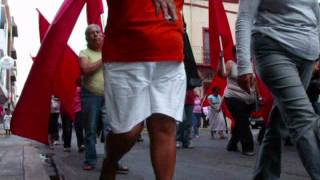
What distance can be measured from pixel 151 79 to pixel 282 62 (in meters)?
0.91

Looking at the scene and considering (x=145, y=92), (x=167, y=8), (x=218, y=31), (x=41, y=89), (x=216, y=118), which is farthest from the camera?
(x=216, y=118)

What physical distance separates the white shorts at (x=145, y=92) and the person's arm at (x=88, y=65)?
10.5 feet

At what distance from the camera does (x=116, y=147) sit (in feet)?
12.7

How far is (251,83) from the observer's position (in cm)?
400

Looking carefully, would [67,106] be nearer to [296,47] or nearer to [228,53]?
[228,53]

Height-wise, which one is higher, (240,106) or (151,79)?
(151,79)

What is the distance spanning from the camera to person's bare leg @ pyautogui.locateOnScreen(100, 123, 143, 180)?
376cm

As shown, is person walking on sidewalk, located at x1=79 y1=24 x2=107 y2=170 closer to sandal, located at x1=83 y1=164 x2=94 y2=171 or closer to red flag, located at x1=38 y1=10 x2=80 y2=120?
sandal, located at x1=83 y1=164 x2=94 y2=171

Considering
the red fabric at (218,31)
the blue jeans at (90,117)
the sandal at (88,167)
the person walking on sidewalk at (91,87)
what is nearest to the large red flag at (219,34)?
the red fabric at (218,31)

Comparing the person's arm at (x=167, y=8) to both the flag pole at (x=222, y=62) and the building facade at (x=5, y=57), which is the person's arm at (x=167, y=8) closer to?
the flag pole at (x=222, y=62)

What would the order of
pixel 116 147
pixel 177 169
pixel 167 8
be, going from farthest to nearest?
A: pixel 177 169 < pixel 116 147 < pixel 167 8

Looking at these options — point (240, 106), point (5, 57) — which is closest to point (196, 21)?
point (5, 57)

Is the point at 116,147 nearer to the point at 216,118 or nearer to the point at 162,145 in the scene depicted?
the point at 162,145

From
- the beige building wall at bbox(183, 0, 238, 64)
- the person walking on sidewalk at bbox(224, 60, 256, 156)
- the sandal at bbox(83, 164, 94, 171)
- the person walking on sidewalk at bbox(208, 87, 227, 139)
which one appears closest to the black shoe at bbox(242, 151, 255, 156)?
the person walking on sidewalk at bbox(224, 60, 256, 156)
